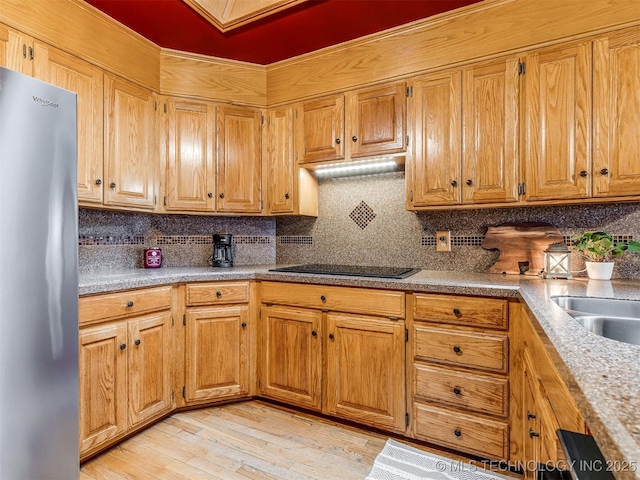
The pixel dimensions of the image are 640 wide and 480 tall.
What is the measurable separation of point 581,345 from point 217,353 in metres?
2.03

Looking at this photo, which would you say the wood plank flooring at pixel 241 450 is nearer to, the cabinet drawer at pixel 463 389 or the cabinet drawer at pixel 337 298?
the cabinet drawer at pixel 463 389

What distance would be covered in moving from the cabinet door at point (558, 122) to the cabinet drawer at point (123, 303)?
7.16 feet

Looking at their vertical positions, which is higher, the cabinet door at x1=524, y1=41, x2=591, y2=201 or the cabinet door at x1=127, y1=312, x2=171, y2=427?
the cabinet door at x1=524, y1=41, x2=591, y2=201

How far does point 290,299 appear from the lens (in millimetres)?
2283

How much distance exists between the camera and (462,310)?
1790mm

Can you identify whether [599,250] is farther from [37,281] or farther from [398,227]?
[37,281]

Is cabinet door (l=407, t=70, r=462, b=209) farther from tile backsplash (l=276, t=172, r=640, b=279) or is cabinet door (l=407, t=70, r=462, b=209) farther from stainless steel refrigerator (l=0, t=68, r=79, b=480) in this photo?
stainless steel refrigerator (l=0, t=68, r=79, b=480)

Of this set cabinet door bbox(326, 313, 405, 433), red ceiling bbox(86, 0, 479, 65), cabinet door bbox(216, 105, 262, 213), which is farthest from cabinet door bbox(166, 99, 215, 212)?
cabinet door bbox(326, 313, 405, 433)

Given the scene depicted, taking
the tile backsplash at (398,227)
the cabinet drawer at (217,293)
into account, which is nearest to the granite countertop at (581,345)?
the cabinet drawer at (217,293)

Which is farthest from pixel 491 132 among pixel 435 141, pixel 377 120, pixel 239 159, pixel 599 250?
pixel 239 159

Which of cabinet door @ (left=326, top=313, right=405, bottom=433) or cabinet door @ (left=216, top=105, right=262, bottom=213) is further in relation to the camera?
cabinet door @ (left=216, top=105, right=262, bottom=213)

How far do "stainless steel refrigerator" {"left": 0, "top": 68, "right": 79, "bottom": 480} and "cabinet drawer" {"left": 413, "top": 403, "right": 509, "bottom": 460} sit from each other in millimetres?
1612

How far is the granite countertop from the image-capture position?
47 centimetres

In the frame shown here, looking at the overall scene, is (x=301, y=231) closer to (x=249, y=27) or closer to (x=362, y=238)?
(x=362, y=238)
